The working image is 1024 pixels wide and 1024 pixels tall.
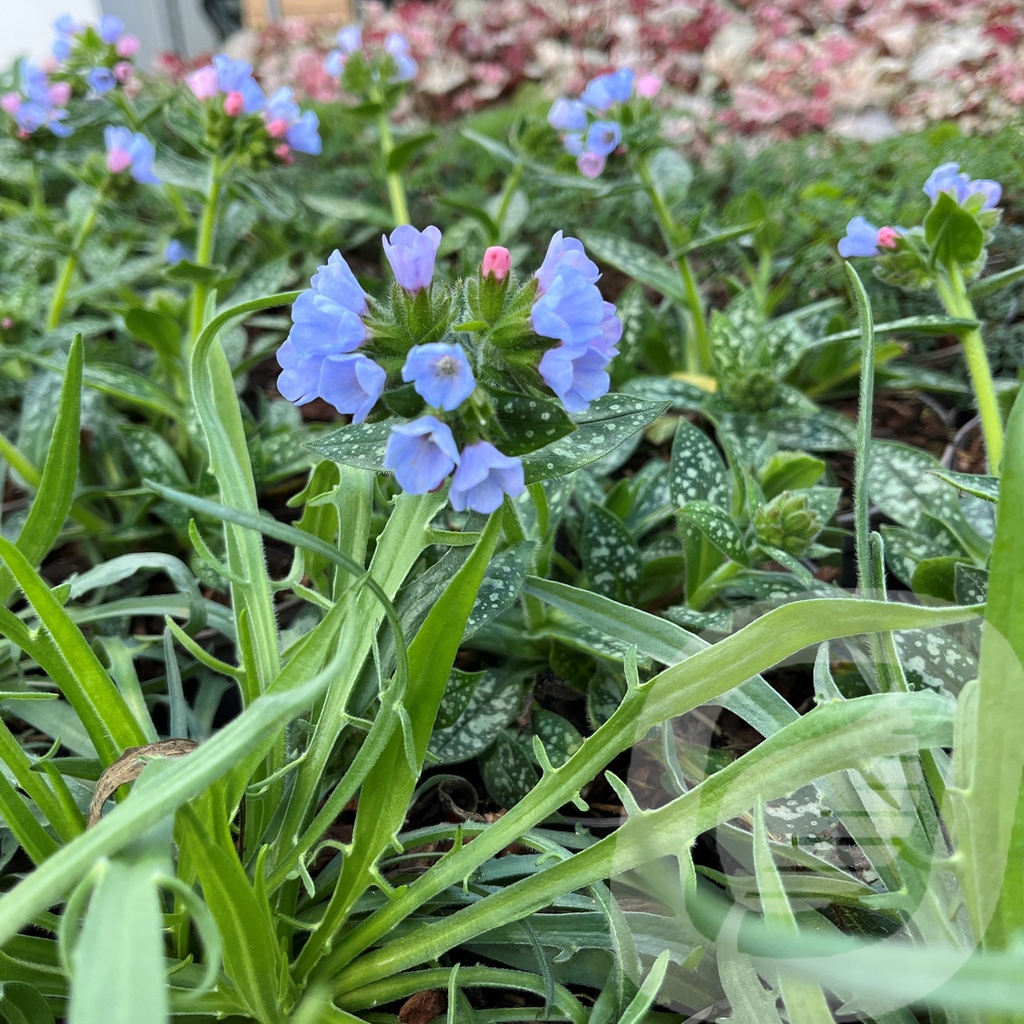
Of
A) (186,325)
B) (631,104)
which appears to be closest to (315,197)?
(186,325)

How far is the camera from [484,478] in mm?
398

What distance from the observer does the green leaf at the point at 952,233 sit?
2.11 feet

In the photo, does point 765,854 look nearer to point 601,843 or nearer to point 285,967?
point 601,843

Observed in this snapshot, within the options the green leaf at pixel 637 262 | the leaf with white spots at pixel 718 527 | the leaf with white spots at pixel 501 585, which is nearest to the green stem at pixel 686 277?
the green leaf at pixel 637 262

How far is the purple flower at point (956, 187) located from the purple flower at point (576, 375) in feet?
1.34

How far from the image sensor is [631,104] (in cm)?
100

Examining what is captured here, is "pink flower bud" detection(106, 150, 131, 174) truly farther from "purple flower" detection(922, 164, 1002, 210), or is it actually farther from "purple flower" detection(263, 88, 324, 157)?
"purple flower" detection(922, 164, 1002, 210)

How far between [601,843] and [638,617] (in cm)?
14

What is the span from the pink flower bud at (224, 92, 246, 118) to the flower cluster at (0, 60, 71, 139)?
33cm

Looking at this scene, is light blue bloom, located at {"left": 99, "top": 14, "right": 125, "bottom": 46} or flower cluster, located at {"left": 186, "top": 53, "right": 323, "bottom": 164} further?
light blue bloom, located at {"left": 99, "top": 14, "right": 125, "bottom": 46}

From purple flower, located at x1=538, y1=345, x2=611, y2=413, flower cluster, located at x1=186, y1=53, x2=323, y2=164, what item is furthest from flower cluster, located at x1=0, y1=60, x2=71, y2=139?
purple flower, located at x1=538, y1=345, x2=611, y2=413

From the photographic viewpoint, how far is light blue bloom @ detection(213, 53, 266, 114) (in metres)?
0.92

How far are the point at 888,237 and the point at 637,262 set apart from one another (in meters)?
0.41

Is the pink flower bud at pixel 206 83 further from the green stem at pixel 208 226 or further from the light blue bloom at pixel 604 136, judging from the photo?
the light blue bloom at pixel 604 136
